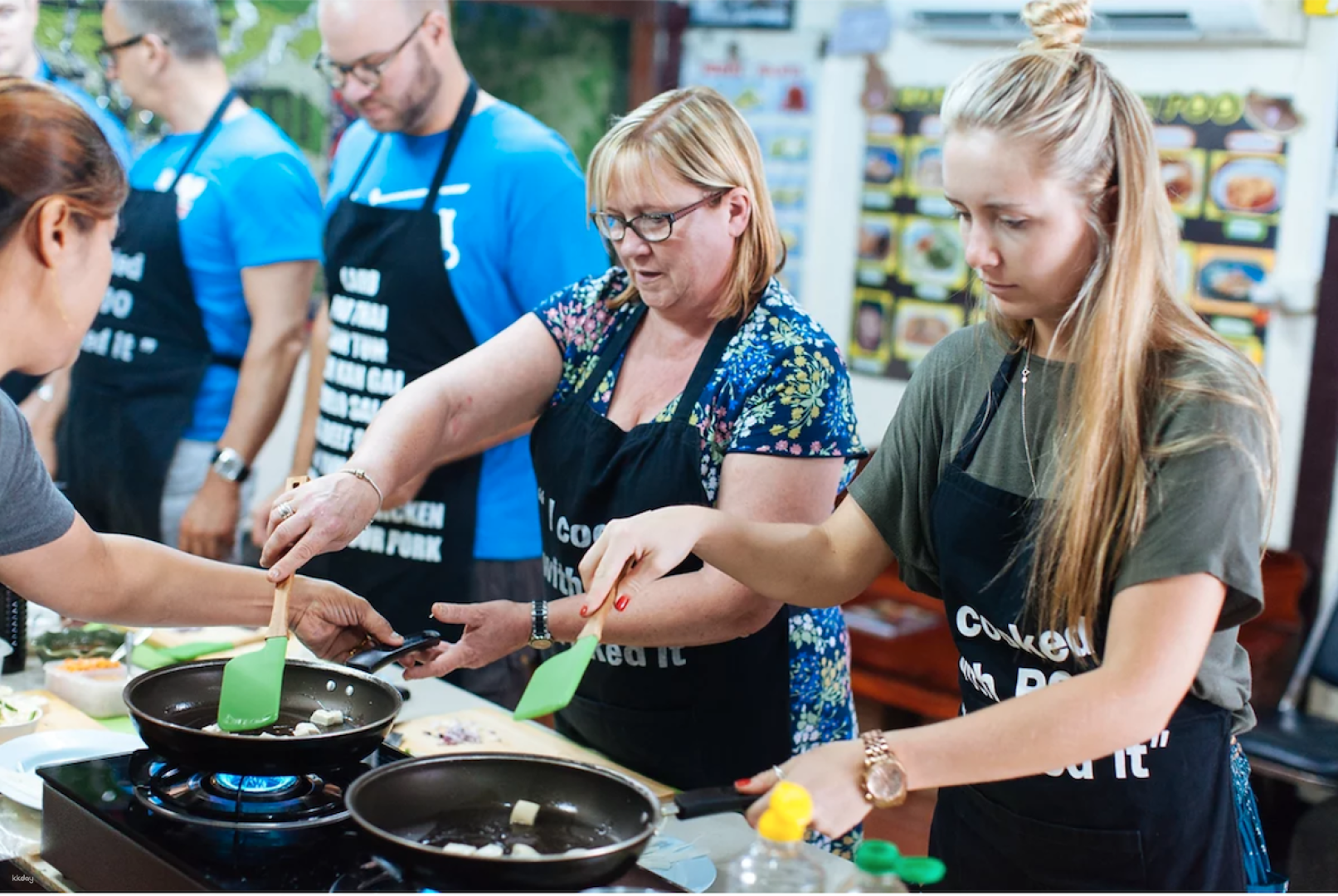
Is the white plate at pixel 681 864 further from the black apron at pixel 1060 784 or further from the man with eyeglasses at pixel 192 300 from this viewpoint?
the man with eyeglasses at pixel 192 300

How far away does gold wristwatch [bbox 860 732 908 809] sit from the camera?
51.2 inches

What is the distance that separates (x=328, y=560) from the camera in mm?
2791

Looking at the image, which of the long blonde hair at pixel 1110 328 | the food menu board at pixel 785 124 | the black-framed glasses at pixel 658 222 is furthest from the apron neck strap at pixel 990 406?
the food menu board at pixel 785 124

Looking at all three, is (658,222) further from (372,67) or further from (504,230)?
(372,67)

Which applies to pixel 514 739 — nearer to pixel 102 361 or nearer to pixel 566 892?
pixel 566 892

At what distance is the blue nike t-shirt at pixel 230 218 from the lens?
314 cm

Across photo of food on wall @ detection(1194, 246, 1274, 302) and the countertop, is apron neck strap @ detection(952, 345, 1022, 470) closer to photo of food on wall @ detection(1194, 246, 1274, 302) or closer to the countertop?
the countertop

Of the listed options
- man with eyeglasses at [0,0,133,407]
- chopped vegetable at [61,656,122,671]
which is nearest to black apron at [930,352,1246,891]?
chopped vegetable at [61,656,122,671]

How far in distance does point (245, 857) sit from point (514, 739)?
2.13 feet

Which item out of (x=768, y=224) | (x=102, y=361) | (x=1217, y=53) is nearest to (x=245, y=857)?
(x=768, y=224)

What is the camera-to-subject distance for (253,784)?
59.8 inches

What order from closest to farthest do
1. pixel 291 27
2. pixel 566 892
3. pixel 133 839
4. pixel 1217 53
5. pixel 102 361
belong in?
pixel 566 892
pixel 133 839
pixel 102 361
pixel 1217 53
pixel 291 27

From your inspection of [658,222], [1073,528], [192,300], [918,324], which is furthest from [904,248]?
[1073,528]

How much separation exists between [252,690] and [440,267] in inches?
48.2
